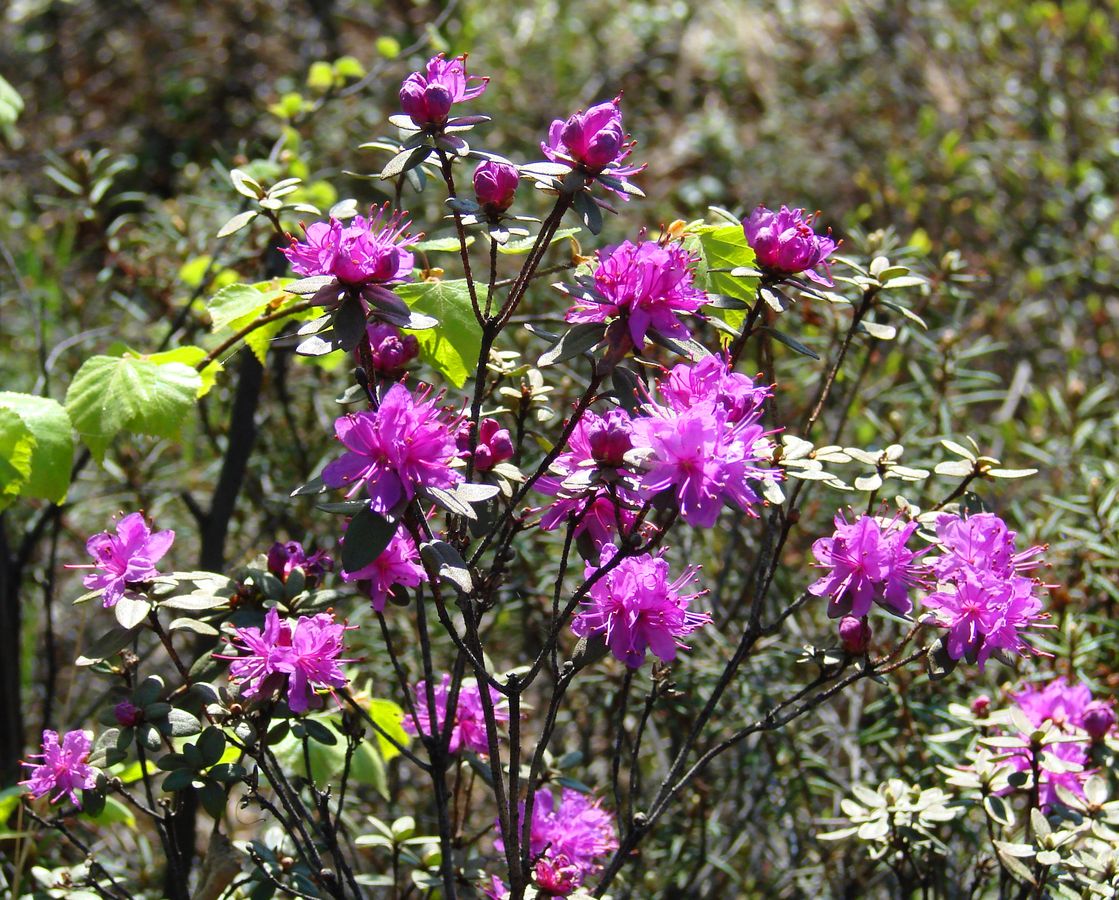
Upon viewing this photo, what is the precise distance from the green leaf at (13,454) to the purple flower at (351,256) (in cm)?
56

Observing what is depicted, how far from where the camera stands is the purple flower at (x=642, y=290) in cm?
130

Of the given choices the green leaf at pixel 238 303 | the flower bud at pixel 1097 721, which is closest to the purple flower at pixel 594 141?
the green leaf at pixel 238 303

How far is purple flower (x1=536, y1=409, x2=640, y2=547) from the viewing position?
4.18 feet

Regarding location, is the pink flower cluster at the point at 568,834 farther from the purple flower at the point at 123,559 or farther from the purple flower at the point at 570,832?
the purple flower at the point at 123,559

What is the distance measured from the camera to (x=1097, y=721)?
1.80 meters

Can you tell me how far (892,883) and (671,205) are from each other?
9.61 feet

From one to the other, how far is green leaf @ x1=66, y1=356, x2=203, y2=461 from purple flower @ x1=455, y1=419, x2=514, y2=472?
0.49m

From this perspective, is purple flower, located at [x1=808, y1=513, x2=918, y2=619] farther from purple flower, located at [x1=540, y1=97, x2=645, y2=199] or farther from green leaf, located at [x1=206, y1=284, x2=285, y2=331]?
green leaf, located at [x1=206, y1=284, x2=285, y2=331]

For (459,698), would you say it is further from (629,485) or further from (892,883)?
(892,883)

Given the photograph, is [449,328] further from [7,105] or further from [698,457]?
[7,105]

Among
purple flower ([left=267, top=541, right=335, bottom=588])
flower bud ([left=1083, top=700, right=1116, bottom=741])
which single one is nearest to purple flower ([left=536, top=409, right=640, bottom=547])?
purple flower ([left=267, top=541, right=335, bottom=588])

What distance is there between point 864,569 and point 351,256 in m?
0.72

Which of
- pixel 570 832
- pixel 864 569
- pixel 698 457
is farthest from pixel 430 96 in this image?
pixel 570 832

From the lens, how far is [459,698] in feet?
5.90
